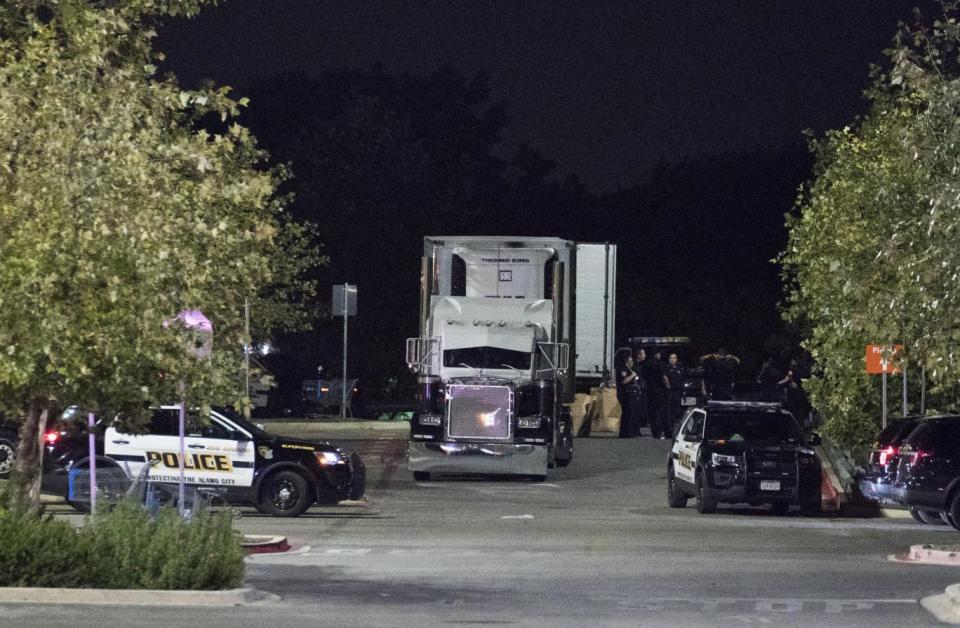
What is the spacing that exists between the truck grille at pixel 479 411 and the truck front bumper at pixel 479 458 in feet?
0.61

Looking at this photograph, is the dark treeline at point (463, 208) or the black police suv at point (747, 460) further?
the dark treeline at point (463, 208)

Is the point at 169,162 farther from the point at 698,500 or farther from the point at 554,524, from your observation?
the point at 698,500

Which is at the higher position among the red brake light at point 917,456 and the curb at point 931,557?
the red brake light at point 917,456

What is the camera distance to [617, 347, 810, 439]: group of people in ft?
127

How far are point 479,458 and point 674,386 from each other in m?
9.29

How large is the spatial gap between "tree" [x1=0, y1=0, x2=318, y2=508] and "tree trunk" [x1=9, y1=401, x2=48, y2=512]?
0.03 metres

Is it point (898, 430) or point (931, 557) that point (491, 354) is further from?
point (931, 557)

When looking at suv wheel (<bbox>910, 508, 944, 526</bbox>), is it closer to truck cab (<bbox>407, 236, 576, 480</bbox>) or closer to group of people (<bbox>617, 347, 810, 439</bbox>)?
truck cab (<bbox>407, 236, 576, 480</bbox>)

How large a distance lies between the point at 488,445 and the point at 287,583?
13.6 metres

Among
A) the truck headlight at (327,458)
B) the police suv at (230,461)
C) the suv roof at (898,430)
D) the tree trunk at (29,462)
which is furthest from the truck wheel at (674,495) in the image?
the tree trunk at (29,462)

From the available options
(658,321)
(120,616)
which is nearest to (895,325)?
(120,616)

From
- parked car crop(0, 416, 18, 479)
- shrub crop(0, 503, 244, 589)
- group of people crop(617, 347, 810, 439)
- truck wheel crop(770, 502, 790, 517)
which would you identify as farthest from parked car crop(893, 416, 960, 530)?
group of people crop(617, 347, 810, 439)

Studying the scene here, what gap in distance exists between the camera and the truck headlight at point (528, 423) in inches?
1194

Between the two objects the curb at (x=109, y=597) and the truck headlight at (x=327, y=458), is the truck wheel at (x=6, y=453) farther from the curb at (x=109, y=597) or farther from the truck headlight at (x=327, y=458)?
the curb at (x=109, y=597)
